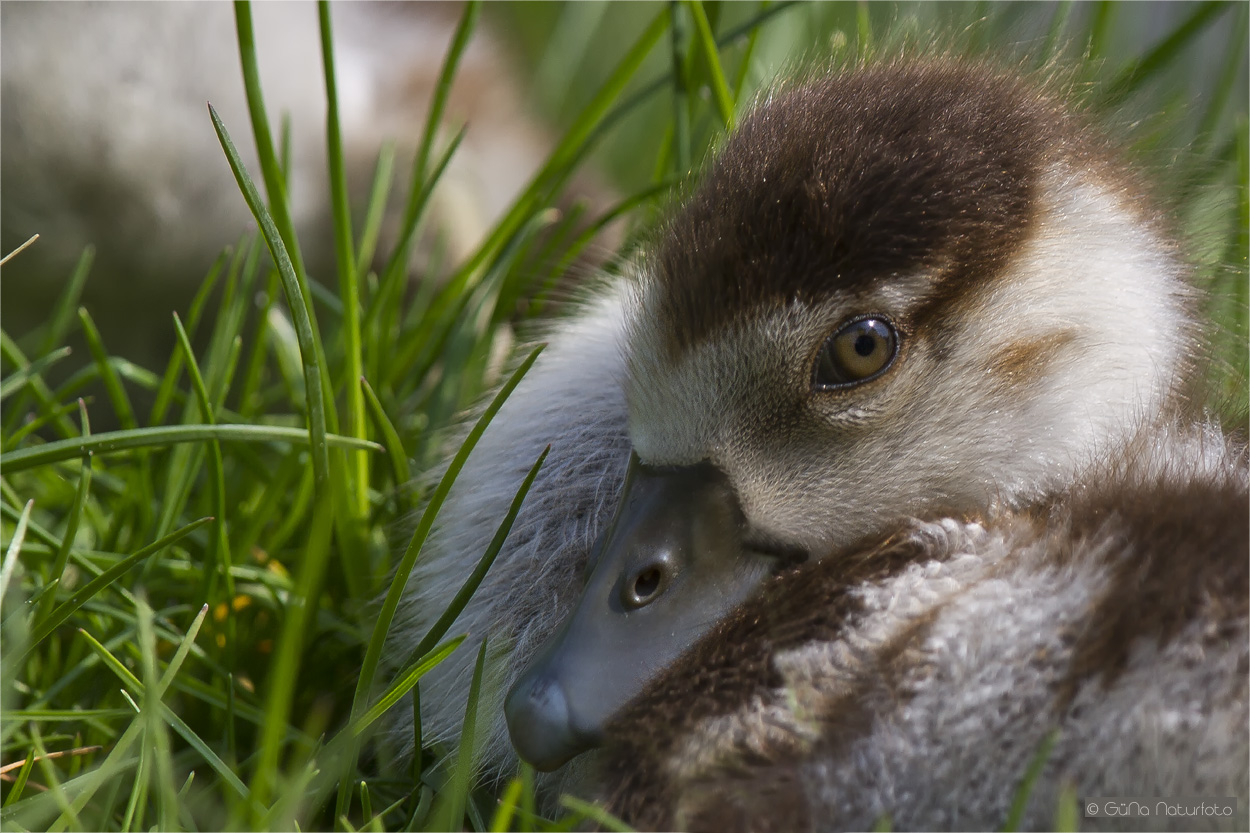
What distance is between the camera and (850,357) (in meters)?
1.00

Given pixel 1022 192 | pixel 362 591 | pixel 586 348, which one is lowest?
pixel 362 591

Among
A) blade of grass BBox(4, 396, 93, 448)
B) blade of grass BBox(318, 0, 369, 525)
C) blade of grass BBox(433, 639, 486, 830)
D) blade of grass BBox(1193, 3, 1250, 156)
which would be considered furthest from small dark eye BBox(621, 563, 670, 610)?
blade of grass BBox(1193, 3, 1250, 156)

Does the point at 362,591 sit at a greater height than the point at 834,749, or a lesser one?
lesser

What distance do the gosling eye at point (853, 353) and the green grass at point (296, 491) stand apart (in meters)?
0.29

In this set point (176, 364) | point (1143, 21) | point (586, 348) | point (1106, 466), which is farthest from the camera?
point (1143, 21)

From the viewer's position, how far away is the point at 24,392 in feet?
4.86

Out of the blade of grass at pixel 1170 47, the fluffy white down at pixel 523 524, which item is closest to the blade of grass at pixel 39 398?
the fluffy white down at pixel 523 524

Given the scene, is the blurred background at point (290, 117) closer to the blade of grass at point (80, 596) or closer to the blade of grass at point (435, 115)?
the blade of grass at point (435, 115)

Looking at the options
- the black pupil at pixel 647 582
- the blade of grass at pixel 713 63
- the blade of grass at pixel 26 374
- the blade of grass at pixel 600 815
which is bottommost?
the blade of grass at pixel 600 815

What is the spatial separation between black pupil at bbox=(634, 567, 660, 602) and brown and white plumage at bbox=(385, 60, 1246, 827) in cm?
1

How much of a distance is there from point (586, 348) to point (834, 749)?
0.66m

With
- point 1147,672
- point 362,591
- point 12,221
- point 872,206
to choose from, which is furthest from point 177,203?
point 1147,672

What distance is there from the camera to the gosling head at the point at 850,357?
97cm

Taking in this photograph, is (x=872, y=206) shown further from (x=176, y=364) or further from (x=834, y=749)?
(x=176, y=364)
